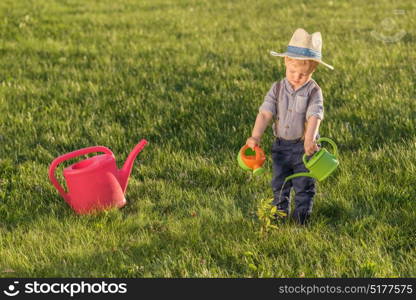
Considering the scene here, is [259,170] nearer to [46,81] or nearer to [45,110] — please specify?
[45,110]

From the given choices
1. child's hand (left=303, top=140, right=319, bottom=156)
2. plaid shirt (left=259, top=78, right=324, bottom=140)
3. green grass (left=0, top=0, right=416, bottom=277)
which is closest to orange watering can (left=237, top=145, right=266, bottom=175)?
plaid shirt (left=259, top=78, right=324, bottom=140)

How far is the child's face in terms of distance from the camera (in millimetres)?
4176

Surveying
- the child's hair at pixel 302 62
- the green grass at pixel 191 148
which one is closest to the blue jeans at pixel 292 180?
the green grass at pixel 191 148

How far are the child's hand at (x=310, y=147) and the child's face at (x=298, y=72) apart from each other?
42cm

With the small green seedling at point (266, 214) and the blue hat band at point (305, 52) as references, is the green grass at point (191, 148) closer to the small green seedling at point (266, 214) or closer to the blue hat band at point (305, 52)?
the small green seedling at point (266, 214)

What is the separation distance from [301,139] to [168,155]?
6.25ft

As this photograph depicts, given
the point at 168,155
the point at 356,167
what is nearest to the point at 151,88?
the point at 168,155

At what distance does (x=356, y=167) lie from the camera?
539 cm

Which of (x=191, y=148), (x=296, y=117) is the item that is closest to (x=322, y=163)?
(x=296, y=117)

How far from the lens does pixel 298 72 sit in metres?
4.20

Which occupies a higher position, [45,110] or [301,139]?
[301,139]

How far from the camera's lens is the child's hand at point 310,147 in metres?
4.20

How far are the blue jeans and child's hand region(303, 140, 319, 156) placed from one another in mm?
185

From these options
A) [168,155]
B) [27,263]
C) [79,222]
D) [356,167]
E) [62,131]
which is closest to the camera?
[27,263]
